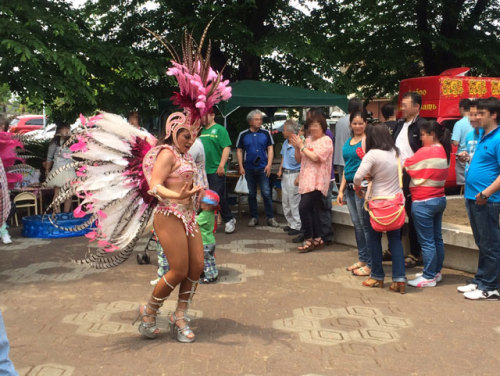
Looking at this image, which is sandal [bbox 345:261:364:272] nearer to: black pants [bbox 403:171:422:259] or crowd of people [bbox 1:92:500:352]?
crowd of people [bbox 1:92:500:352]

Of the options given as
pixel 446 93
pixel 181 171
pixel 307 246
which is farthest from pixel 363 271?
pixel 446 93

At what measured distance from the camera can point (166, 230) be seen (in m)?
4.62

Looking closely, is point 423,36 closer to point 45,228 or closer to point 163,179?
Result: point 45,228

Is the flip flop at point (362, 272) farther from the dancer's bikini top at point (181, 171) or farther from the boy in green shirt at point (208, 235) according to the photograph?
the dancer's bikini top at point (181, 171)

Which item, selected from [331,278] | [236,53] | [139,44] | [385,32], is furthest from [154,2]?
[331,278]

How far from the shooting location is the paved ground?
14.1ft

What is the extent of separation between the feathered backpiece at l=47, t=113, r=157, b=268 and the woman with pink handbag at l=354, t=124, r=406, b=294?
2392mm

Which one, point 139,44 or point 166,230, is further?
point 139,44

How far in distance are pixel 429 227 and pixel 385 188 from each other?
0.71m

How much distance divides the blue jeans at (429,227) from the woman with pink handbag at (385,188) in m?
0.32

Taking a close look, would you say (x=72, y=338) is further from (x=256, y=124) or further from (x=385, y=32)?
(x=385, y=32)

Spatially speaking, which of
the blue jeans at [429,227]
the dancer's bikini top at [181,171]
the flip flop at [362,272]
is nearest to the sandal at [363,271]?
the flip flop at [362,272]

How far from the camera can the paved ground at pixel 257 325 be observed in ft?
14.1

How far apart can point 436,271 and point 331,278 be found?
1.18m
